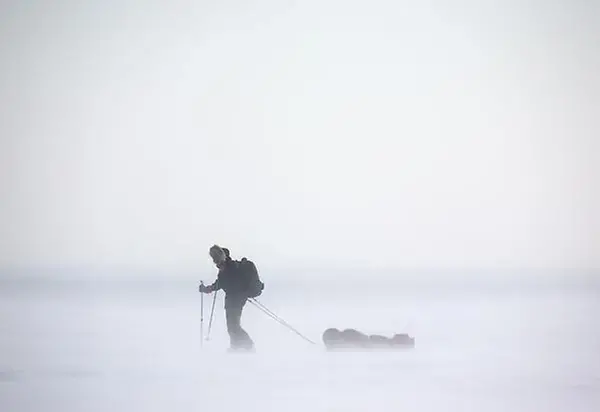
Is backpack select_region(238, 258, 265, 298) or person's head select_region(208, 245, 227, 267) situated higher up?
person's head select_region(208, 245, 227, 267)

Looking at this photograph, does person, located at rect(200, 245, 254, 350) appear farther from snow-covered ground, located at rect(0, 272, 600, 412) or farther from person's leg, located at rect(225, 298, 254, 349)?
snow-covered ground, located at rect(0, 272, 600, 412)

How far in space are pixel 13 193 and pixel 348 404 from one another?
2388 mm

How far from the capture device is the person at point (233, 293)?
4449mm

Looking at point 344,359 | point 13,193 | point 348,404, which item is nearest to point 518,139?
point 344,359

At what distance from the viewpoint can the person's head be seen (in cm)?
439

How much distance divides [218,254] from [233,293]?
23 centimetres

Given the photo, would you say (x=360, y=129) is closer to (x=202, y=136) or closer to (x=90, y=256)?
(x=202, y=136)

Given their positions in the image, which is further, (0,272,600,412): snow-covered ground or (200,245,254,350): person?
(200,245,254,350): person

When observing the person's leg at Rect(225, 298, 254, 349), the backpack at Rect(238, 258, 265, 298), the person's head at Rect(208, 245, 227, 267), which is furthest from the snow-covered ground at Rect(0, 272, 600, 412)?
the person's head at Rect(208, 245, 227, 267)

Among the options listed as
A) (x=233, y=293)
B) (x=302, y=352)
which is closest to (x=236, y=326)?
(x=233, y=293)

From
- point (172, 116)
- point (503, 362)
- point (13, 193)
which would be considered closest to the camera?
point (503, 362)

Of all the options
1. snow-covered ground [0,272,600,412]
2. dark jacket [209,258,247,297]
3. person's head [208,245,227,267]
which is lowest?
snow-covered ground [0,272,600,412]

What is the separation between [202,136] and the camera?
528cm

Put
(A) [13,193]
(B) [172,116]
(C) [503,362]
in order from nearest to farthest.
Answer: (C) [503,362] → (A) [13,193] → (B) [172,116]
